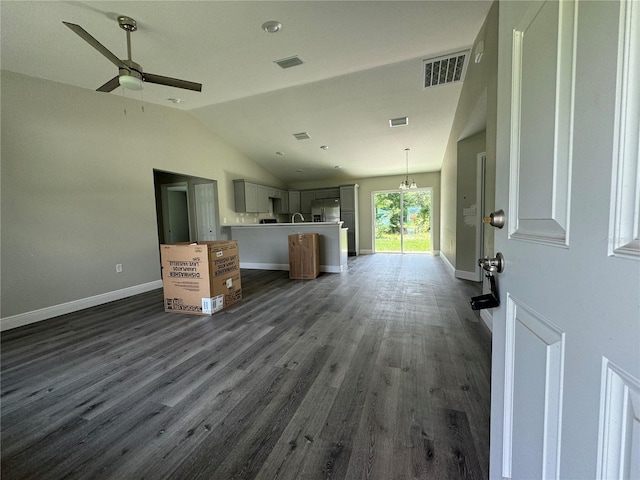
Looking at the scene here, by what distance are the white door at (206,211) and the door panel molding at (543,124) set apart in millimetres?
5836

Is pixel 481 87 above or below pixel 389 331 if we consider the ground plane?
above

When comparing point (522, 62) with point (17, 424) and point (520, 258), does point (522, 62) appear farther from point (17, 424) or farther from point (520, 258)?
point (17, 424)

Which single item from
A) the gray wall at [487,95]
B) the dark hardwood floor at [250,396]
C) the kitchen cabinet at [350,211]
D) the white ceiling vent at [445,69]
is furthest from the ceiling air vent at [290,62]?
the kitchen cabinet at [350,211]

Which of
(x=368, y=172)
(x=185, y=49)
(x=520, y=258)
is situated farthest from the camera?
(x=368, y=172)

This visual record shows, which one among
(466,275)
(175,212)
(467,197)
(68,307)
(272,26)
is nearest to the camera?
(272,26)

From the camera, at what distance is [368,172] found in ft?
24.4

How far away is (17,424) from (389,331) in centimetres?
253

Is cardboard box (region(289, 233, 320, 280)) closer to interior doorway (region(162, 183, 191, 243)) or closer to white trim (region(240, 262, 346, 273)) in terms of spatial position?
white trim (region(240, 262, 346, 273))

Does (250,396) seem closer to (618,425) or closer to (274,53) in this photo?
(618,425)

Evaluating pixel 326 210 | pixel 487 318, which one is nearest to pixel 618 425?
pixel 487 318

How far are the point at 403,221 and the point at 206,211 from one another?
552cm

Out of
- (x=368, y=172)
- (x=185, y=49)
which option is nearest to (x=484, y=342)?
(x=185, y=49)

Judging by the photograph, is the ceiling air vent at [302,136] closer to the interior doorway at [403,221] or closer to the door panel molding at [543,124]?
the interior doorway at [403,221]

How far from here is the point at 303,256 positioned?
4.62m
